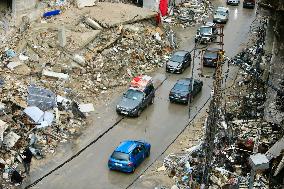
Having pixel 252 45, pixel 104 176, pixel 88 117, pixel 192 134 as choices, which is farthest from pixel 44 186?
pixel 252 45

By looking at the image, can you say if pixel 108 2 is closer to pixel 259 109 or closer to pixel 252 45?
pixel 252 45

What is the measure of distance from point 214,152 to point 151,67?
13536 mm

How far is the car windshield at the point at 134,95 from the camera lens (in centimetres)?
3784

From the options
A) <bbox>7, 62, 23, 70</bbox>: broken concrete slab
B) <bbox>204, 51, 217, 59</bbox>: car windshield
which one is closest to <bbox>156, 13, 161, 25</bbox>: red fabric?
<bbox>204, 51, 217, 59</bbox>: car windshield

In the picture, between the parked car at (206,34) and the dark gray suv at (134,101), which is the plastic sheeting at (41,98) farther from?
the parked car at (206,34)

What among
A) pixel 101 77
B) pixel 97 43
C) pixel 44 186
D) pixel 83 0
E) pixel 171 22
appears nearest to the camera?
pixel 44 186

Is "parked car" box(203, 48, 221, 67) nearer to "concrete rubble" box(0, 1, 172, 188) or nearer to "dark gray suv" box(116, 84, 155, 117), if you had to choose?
"concrete rubble" box(0, 1, 172, 188)

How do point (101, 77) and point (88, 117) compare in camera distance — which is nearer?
point (88, 117)

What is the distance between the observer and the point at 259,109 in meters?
37.4

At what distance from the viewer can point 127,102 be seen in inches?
1475

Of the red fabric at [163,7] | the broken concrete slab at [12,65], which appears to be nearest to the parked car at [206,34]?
the red fabric at [163,7]

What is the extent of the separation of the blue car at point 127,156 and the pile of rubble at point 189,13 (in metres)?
23.0

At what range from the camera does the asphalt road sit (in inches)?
1211

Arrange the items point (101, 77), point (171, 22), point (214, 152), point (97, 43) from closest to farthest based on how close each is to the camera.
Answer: point (214, 152) → point (101, 77) → point (97, 43) → point (171, 22)
